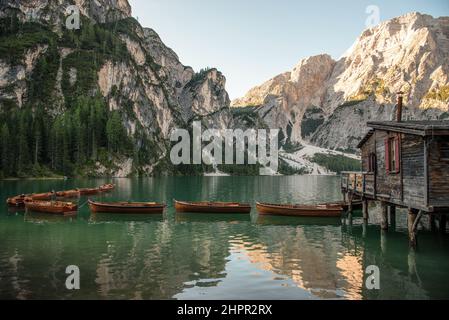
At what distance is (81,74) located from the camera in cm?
19888

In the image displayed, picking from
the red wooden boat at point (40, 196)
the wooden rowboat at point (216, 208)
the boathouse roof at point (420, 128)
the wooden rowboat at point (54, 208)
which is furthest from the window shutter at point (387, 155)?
the red wooden boat at point (40, 196)

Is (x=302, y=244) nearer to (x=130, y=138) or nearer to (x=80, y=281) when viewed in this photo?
(x=80, y=281)

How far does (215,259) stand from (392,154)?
18.3 meters

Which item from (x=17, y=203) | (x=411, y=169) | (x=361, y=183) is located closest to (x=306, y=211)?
(x=361, y=183)

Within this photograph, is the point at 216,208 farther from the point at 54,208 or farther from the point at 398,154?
the point at 398,154

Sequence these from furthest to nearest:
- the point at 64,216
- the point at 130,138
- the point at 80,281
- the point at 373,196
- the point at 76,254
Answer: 1. the point at 130,138
2. the point at 64,216
3. the point at 373,196
4. the point at 76,254
5. the point at 80,281

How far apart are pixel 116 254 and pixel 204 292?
1084cm

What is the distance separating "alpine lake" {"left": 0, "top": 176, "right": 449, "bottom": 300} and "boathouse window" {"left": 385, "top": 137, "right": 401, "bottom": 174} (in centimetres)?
640

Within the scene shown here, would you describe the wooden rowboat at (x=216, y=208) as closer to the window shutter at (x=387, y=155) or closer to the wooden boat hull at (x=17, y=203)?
the wooden boat hull at (x=17, y=203)

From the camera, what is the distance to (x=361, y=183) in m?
42.5

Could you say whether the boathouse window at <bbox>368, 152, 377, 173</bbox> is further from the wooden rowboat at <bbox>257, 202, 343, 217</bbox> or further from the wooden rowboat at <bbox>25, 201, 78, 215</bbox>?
the wooden rowboat at <bbox>25, 201, 78, 215</bbox>

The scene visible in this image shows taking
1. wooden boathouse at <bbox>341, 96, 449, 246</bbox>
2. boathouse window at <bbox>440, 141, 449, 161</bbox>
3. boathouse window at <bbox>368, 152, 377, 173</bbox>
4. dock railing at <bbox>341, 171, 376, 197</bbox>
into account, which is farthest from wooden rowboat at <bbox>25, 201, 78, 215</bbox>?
boathouse window at <bbox>440, 141, 449, 161</bbox>

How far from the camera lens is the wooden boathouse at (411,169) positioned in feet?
89.8
